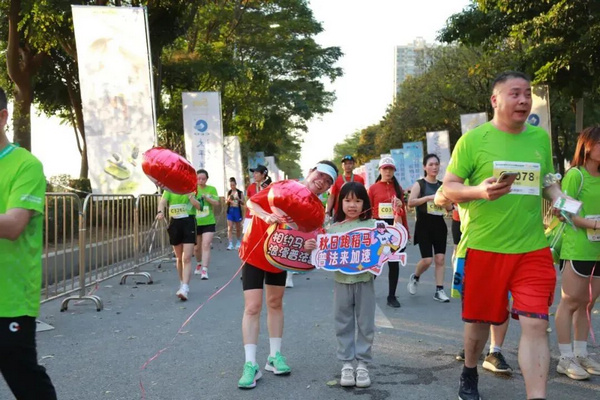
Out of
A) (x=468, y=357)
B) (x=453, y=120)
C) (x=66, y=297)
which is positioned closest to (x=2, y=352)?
Answer: (x=468, y=357)

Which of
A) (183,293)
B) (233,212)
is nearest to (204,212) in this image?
(183,293)

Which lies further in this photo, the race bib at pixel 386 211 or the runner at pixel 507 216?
the race bib at pixel 386 211

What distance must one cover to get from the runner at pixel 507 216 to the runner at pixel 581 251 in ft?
3.28

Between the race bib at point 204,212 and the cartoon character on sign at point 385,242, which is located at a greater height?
the cartoon character on sign at point 385,242

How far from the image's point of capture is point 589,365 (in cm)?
508

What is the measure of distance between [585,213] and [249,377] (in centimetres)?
274

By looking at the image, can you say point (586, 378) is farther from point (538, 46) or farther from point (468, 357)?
point (538, 46)

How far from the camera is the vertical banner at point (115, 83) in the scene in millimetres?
12203

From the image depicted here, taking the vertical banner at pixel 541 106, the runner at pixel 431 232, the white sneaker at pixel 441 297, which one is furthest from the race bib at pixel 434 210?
the vertical banner at pixel 541 106

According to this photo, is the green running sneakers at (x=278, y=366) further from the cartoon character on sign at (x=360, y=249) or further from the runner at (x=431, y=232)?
the runner at (x=431, y=232)

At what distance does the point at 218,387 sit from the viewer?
481cm

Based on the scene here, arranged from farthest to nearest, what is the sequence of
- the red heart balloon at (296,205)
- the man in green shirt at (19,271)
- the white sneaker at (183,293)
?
the white sneaker at (183,293) < the red heart balloon at (296,205) < the man in green shirt at (19,271)

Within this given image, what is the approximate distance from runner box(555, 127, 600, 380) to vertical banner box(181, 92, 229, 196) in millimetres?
14290

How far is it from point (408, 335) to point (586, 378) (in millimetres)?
1924
